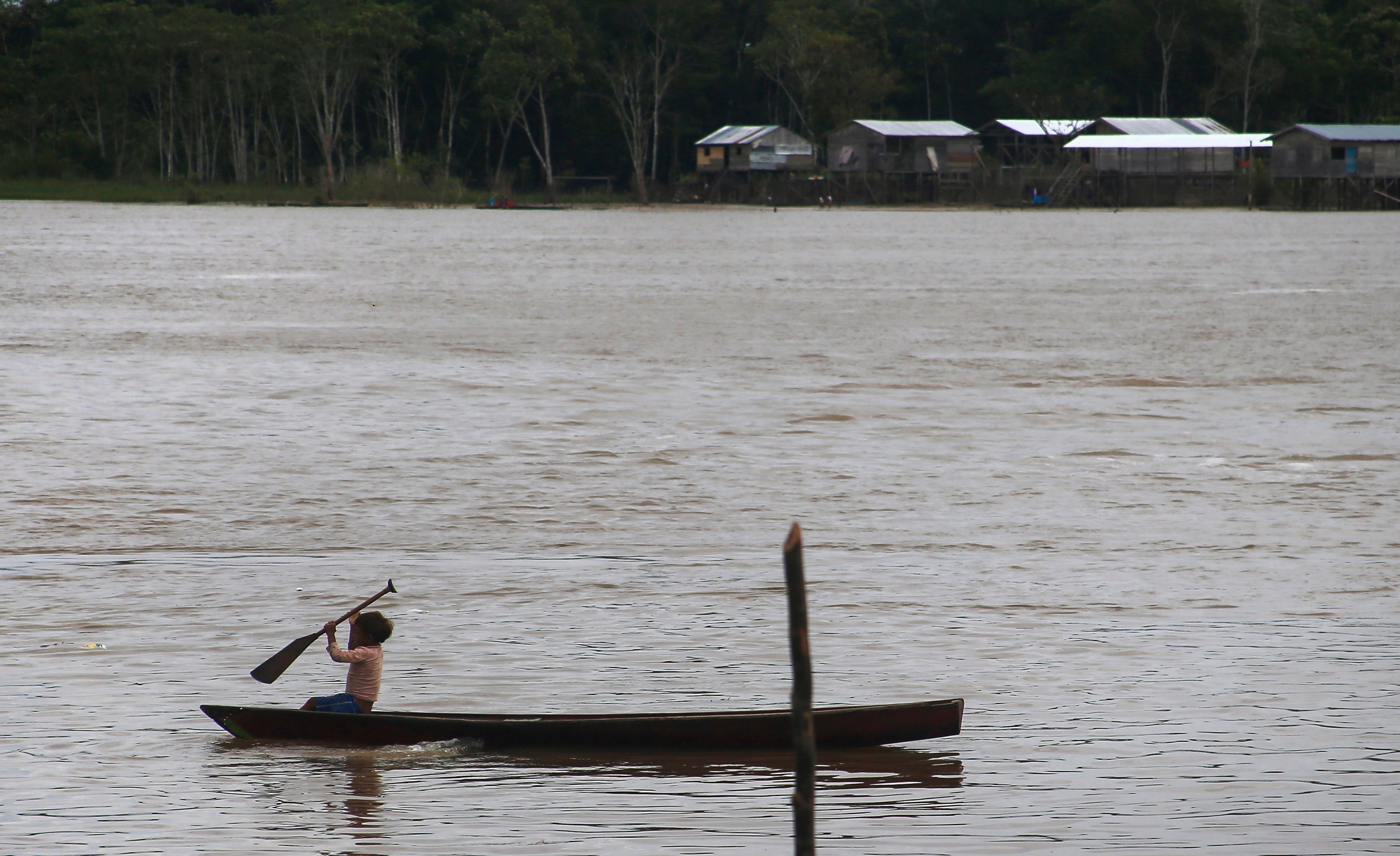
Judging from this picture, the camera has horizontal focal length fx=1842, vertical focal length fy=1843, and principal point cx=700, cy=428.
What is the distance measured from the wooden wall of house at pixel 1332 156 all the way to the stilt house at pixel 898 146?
2173cm

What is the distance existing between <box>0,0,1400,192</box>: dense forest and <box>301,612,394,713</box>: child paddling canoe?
101309 mm

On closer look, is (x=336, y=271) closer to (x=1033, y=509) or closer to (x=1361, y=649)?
(x=1033, y=509)

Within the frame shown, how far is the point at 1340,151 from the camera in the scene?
10306cm

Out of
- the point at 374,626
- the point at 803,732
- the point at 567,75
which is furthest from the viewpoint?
the point at 567,75

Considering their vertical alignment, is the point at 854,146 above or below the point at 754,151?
above

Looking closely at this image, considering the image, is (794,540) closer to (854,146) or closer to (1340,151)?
(1340,151)

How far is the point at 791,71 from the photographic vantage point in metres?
123

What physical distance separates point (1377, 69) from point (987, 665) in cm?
11551

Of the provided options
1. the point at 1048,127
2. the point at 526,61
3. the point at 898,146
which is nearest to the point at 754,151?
the point at 898,146

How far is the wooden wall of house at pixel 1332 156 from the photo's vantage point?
337 ft

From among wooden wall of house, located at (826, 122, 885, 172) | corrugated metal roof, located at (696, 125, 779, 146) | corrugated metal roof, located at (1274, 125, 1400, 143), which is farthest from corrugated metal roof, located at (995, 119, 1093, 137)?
corrugated metal roof, located at (1274, 125, 1400, 143)

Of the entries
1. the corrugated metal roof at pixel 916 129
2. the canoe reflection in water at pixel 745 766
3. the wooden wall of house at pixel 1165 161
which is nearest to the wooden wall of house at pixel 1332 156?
the wooden wall of house at pixel 1165 161

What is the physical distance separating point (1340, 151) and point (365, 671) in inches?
4032

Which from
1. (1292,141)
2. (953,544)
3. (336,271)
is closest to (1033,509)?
(953,544)
